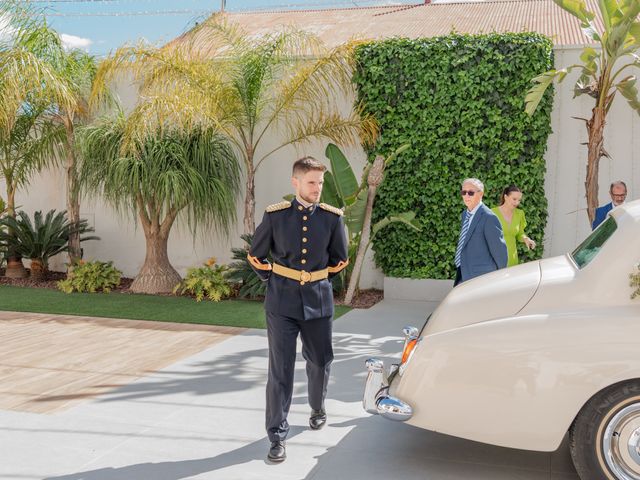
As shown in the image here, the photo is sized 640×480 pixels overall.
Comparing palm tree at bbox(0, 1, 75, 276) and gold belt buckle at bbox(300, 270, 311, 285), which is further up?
palm tree at bbox(0, 1, 75, 276)

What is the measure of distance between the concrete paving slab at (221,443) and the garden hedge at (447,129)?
16.8ft

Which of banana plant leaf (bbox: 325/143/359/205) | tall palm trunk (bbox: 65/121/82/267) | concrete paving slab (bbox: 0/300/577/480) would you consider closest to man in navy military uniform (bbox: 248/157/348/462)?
concrete paving slab (bbox: 0/300/577/480)

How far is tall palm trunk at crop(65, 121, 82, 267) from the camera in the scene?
11.8 metres

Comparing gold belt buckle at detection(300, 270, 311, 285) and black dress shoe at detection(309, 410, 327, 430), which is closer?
gold belt buckle at detection(300, 270, 311, 285)

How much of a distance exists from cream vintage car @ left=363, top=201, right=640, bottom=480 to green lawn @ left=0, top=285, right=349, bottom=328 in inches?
198

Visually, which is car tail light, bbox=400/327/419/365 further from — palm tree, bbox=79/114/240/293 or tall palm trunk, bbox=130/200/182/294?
tall palm trunk, bbox=130/200/182/294

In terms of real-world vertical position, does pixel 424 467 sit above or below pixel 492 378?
below

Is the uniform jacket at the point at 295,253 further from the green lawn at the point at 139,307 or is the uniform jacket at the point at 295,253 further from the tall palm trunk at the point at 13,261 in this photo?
the tall palm trunk at the point at 13,261

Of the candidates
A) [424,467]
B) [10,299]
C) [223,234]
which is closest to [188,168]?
[223,234]

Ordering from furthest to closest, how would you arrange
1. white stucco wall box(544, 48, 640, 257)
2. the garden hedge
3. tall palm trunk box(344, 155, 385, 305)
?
1. white stucco wall box(544, 48, 640, 257)
2. the garden hedge
3. tall palm trunk box(344, 155, 385, 305)

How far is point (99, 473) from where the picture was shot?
4051mm

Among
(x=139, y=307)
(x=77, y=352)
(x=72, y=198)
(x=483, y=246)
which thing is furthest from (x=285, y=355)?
(x=72, y=198)

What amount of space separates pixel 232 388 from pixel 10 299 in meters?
6.00

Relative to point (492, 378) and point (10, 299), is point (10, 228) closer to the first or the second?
point (10, 299)
